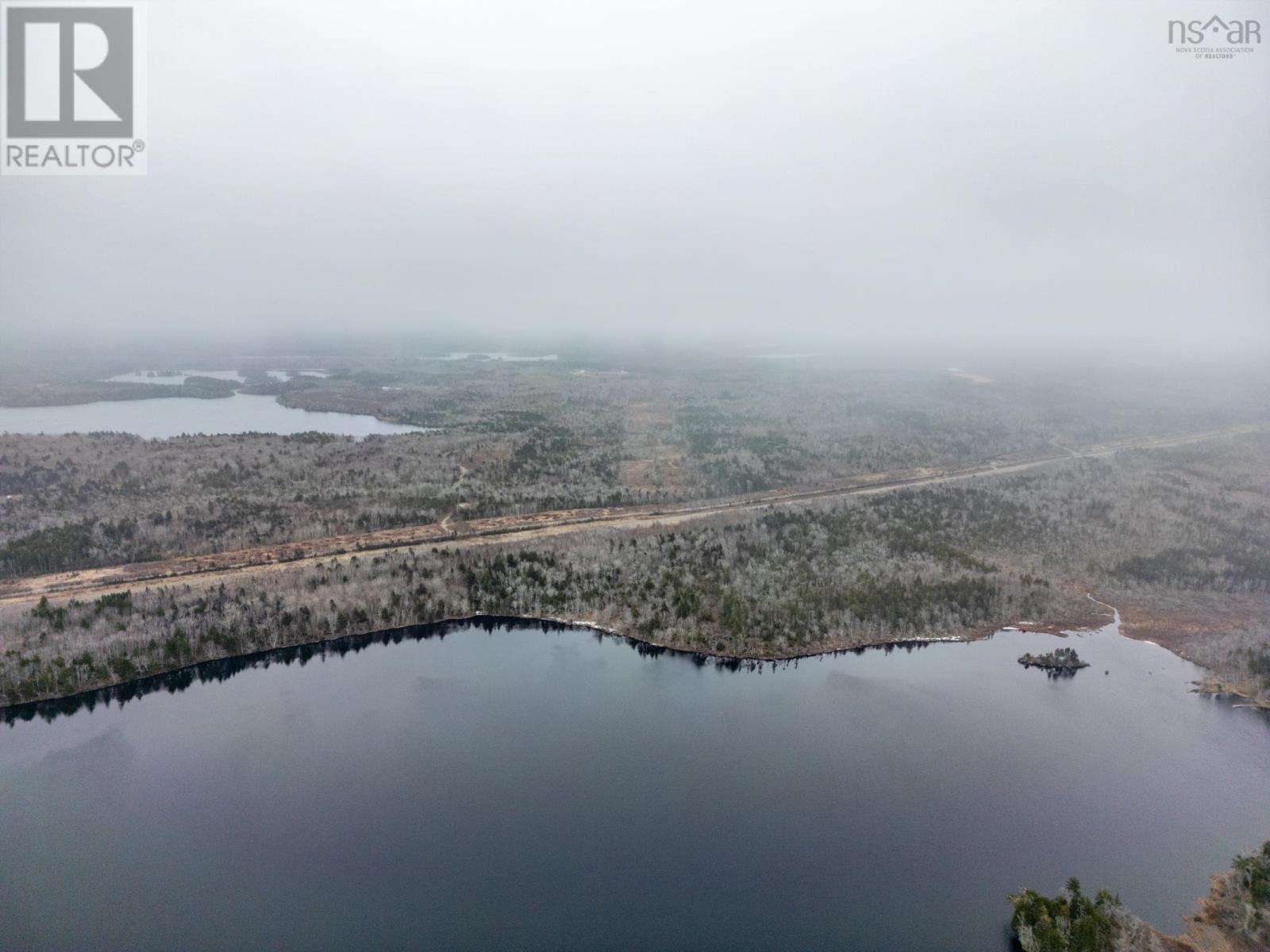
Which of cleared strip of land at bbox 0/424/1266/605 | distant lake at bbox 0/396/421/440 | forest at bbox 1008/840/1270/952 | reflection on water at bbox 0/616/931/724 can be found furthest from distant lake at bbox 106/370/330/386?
forest at bbox 1008/840/1270/952

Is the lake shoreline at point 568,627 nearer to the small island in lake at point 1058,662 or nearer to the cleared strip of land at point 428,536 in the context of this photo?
the small island in lake at point 1058,662

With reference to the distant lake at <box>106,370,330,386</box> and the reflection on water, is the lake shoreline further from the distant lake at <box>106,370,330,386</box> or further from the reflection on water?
the distant lake at <box>106,370,330,386</box>

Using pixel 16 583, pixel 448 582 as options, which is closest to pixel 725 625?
pixel 448 582

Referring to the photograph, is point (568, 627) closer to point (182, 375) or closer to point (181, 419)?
point (181, 419)

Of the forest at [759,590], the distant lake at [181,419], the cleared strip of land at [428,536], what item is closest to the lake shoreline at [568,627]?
the forest at [759,590]

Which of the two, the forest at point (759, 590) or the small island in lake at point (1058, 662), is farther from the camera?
the small island in lake at point (1058, 662)

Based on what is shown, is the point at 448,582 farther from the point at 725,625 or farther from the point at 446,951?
the point at 446,951
